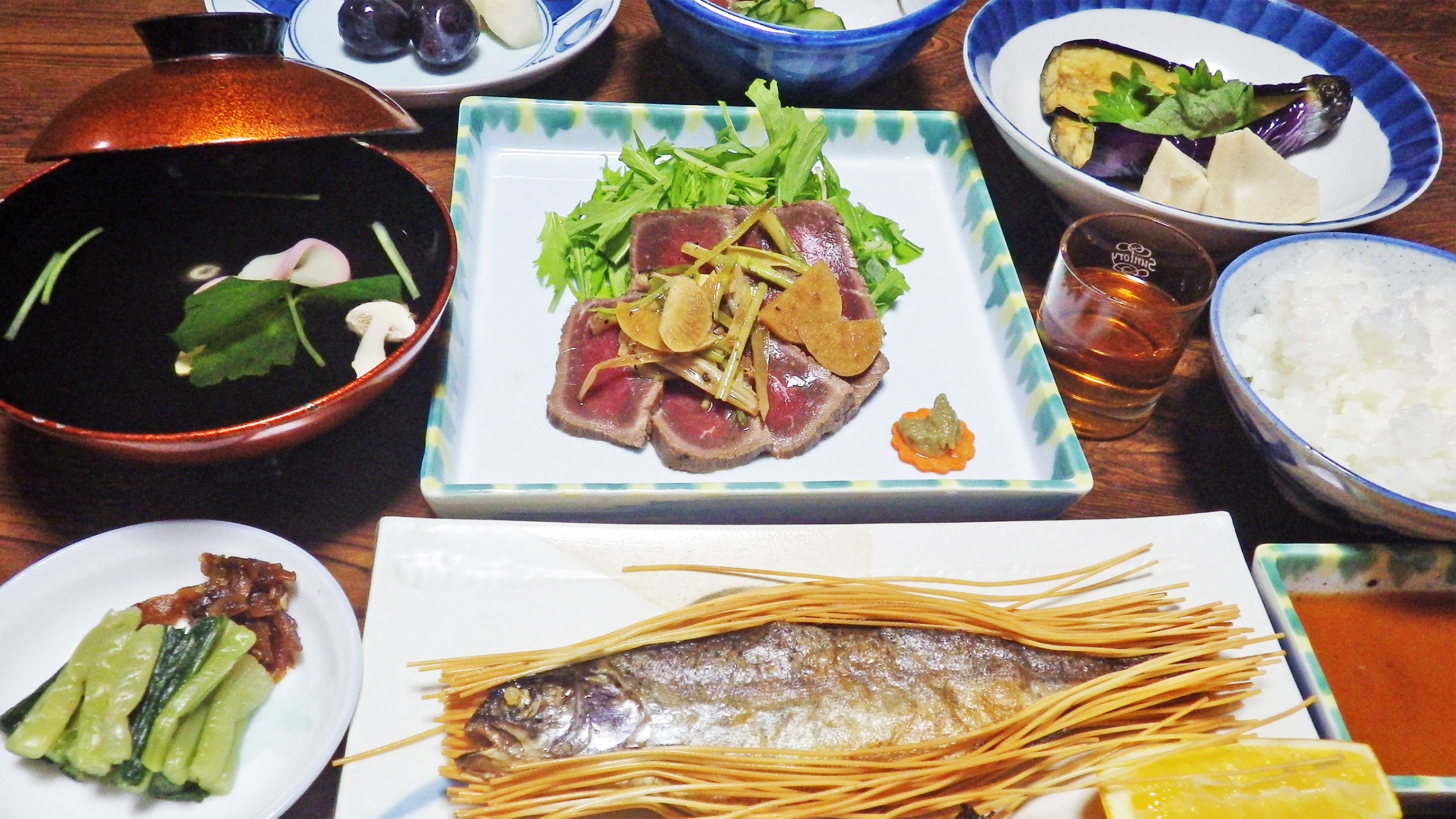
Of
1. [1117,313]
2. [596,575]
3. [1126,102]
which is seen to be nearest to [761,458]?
[596,575]

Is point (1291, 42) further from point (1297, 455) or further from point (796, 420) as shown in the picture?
point (796, 420)

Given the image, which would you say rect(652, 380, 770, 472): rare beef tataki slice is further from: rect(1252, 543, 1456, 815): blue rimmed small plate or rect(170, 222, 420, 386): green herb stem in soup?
rect(1252, 543, 1456, 815): blue rimmed small plate

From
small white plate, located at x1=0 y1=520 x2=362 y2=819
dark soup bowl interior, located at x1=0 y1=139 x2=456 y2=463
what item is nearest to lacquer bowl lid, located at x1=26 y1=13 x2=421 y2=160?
dark soup bowl interior, located at x1=0 y1=139 x2=456 y2=463

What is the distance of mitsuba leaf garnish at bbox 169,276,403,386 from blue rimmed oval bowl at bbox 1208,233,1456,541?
1686 millimetres

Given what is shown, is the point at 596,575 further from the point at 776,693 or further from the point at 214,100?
the point at 214,100

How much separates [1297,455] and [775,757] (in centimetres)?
108

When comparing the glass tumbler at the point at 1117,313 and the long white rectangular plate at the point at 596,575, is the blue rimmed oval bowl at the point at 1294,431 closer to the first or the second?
the glass tumbler at the point at 1117,313

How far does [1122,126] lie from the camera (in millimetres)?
2137

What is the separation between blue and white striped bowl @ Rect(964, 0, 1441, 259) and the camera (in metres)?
1.99

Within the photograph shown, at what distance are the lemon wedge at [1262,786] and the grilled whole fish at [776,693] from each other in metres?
0.19

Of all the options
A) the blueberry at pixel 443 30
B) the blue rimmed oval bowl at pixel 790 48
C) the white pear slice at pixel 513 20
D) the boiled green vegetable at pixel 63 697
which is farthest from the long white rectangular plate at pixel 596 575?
the white pear slice at pixel 513 20

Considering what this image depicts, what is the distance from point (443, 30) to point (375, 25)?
19 cm

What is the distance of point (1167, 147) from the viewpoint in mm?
2057

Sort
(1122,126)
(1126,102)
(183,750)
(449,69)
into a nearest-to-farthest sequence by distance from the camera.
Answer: (183,750) < (1122,126) < (1126,102) < (449,69)
